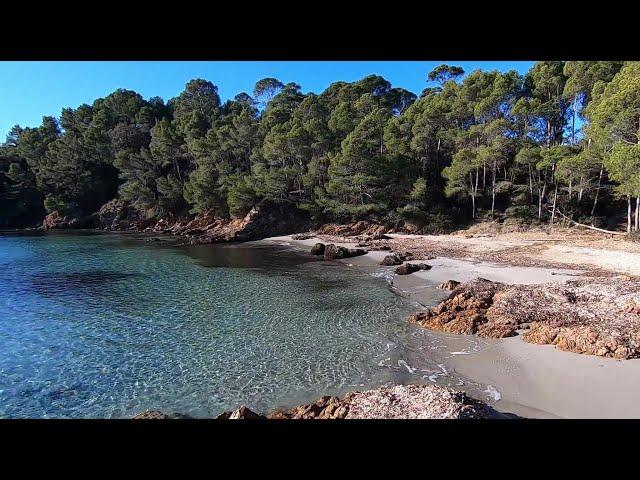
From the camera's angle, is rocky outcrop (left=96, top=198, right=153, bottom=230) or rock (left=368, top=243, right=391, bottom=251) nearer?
rock (left=368, top=243, right=391, bottom=251)

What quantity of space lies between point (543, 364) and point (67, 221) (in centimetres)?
6228

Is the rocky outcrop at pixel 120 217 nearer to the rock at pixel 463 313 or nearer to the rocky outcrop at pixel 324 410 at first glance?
the rock at pixel 463 313

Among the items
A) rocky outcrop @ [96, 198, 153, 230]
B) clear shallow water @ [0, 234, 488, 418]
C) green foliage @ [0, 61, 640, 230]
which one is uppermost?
green foliage @ [0, 61, 640, 230]

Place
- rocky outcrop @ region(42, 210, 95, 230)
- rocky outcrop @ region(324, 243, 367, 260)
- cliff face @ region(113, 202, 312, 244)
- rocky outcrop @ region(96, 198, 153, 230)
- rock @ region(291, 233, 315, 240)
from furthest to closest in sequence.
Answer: rocky outcrop @ region(42, 210, 95, 230) → rocky outcrop @ region(96, 198, 153, 230) → cliff face @ region(113, 202, 312, 244) → rock @ region(291, 233, 315, 240) → rocky outcrop @ region(324, 243, 367, 260)

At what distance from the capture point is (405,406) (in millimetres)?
5762

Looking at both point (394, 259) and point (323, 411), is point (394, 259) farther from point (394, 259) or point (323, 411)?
point (323, 411)

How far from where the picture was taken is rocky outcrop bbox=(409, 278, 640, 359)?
9234 mm

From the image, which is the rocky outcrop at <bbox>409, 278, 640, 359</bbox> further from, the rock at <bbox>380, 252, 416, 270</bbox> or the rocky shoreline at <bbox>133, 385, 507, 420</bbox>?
the rock at <bbox>380, 252, 416, 270</bbox>

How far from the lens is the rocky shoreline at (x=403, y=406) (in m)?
5.32

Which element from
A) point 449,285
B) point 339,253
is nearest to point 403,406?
point 449,285

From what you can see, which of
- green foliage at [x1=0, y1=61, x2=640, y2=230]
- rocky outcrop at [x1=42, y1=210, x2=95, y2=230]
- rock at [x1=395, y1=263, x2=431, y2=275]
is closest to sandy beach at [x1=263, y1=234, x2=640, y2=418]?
rock at [x1=395, y1=263, x2=431, y2=275]

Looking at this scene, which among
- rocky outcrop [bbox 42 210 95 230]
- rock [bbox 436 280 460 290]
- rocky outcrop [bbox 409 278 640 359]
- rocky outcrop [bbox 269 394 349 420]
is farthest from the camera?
rocky outcrop [bbox 42 210 95 230]
